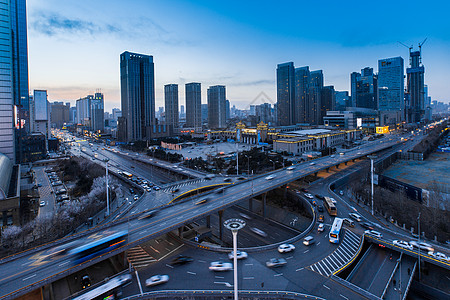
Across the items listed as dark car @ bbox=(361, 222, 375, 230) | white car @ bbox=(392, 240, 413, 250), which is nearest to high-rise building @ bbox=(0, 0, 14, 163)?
dark car @ bbox=(361, 222, 375, 230)

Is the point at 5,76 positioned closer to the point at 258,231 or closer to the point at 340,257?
the point at 258,231

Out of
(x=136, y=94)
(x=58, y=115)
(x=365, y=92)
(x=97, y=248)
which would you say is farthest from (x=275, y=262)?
(x=58, y=115)

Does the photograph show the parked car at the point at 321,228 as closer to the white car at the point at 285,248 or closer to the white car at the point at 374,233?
the white car at the point at 374,233

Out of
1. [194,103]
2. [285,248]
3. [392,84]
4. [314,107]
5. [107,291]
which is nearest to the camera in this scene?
[107,291]

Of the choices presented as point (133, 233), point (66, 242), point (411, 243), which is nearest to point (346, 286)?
point (411, 243)

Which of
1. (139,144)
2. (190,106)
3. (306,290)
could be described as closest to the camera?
(306,290)

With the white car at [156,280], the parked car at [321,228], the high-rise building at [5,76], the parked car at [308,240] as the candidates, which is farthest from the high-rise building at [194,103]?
the white car at [156,280]

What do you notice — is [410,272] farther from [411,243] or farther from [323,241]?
[323,241]

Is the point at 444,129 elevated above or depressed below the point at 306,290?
above

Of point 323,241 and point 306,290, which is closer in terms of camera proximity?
point 306,290
